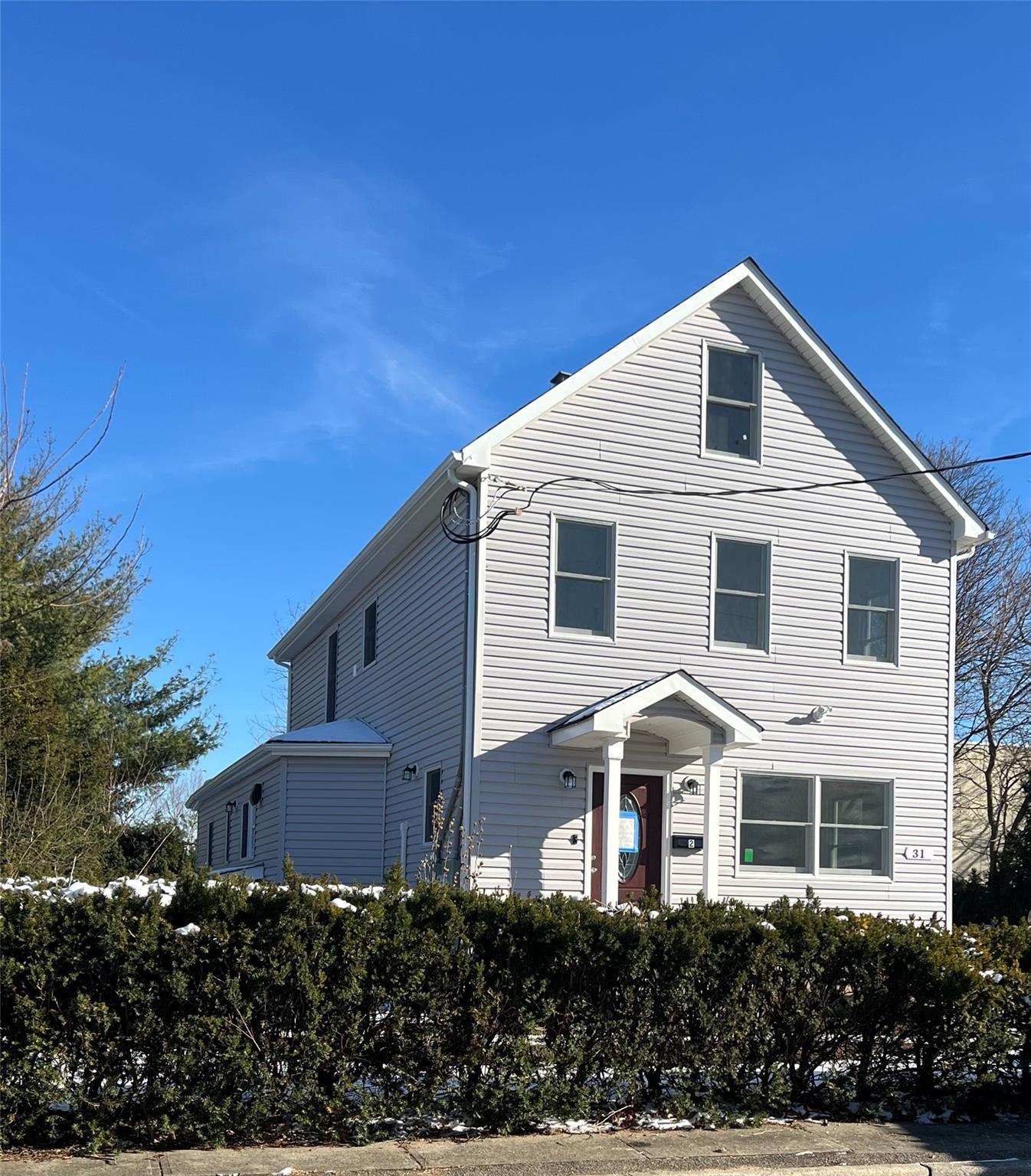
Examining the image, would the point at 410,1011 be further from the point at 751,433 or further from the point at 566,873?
the point at 751,433

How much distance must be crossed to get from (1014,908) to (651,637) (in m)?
12.8

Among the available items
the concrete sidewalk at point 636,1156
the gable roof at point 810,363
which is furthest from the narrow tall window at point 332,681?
the concrete sidewalk at point 636,1156

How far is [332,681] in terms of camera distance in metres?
23.0

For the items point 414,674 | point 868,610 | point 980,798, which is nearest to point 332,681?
point 414,674

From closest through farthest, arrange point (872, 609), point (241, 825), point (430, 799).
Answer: point (430, 799) < point (872, 609) < point (241, 825)

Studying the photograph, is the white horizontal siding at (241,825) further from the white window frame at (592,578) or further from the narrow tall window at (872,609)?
the narrow tall window at (872,609)

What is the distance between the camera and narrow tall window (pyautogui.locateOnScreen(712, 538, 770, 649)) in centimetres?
1616

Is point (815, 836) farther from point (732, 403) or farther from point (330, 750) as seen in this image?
point (330, 750)

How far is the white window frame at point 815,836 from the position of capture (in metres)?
15.7

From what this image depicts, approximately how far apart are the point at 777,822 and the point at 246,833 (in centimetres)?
1025

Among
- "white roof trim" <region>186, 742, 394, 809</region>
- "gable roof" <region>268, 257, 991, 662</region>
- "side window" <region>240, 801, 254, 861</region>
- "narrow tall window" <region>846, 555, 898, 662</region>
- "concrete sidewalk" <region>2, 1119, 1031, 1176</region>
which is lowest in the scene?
"concrete sidewalk" <region>2, 1119, 1031, 1176</region>

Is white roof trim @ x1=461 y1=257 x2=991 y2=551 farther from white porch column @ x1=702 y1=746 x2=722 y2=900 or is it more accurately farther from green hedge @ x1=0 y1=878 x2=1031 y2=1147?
green hedge @ x1=0 y1=878 x2=1031 y2=1147

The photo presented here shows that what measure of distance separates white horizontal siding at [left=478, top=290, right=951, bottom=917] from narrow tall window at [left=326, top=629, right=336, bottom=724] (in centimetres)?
845

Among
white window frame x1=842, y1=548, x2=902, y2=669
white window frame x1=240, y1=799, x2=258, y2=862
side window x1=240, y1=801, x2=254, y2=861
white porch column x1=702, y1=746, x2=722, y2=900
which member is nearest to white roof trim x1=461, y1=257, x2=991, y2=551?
white window frame x1=842, y1=548, x2=902, y2=669
